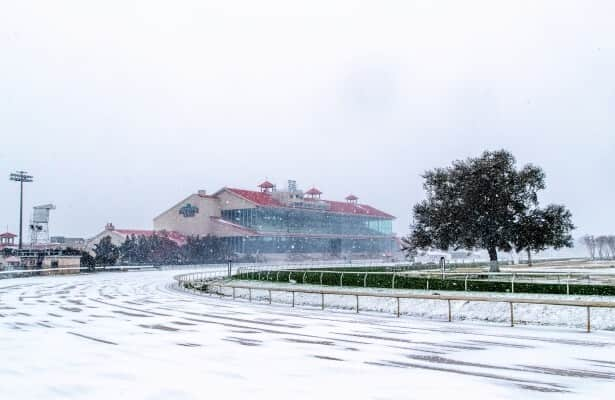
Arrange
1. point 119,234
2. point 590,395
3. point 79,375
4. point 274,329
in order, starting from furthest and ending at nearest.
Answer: point 119,234 < point 274,329 < point 79,375 < point 590,395

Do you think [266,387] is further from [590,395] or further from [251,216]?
[251,216]

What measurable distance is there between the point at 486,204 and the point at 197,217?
59874 mm

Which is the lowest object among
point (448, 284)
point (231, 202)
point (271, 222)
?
point (448, 284)

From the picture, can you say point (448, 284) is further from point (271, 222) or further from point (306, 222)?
point (306, 222)

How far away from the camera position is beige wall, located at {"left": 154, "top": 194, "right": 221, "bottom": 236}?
316 ft

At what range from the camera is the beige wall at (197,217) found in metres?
96.4

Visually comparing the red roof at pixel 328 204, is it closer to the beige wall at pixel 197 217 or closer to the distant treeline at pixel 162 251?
the beige wall at pixel 197 217

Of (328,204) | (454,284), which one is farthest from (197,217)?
(454,284)

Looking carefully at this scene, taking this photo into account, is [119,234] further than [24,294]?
Yes

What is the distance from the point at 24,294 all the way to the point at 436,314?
2181cm

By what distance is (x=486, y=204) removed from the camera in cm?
4534

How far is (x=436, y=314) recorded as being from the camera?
2308 cm

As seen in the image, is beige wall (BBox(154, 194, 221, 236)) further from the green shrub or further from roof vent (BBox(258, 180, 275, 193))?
the green shrub

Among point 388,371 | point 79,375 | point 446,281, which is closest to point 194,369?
point 79,375
